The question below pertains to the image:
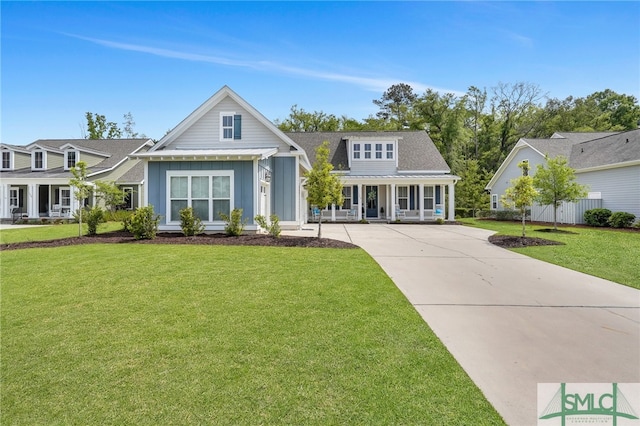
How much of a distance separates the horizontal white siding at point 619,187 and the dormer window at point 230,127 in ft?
71.2

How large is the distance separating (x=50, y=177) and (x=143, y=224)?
59.8 feet

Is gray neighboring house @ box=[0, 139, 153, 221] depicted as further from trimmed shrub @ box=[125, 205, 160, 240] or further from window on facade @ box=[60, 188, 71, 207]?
trimmed shrub @ box=[125, 205, 160, 240]

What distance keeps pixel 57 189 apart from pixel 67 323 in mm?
28192

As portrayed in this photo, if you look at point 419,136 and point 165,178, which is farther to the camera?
point 419,136

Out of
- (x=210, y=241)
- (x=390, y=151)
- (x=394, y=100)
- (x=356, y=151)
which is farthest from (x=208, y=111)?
(x=394, y=100)

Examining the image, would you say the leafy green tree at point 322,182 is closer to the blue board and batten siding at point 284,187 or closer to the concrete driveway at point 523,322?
the concrete driveway at point 523,322

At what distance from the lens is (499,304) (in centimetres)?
541

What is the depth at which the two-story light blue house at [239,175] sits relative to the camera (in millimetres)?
Result: 13672

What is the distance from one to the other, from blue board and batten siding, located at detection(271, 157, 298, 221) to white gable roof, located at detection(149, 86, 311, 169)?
2.57 ft

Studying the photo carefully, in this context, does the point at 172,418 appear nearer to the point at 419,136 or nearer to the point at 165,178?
the point at 165,178

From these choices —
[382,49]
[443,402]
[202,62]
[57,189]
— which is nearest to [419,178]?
[382,49]

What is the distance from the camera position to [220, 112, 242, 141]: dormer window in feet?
54.3

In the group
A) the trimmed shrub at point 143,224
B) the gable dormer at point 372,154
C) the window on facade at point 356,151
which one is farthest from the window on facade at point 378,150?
the trimmed shrub at point 143,224

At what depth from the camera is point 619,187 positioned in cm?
1859
